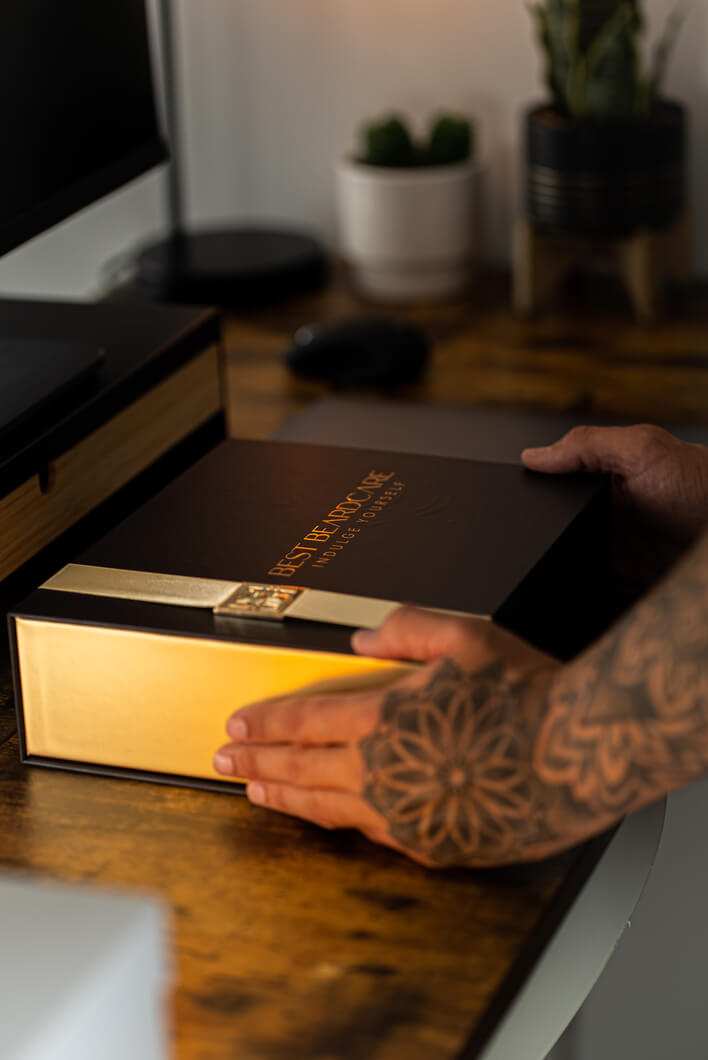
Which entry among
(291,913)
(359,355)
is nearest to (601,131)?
(359,355)

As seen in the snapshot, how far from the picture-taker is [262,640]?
600 millimetres

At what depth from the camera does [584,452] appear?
2.53 ft

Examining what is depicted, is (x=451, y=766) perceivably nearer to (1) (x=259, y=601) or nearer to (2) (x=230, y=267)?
→ (1) (x=259, y=601)

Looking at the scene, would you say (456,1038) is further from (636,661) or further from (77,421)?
(77,421)

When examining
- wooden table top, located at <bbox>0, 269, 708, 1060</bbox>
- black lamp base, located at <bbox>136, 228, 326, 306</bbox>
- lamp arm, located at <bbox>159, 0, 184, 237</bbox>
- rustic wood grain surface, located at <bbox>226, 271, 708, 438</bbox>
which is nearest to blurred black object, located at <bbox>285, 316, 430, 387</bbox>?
rustic wood grain surface, located at <bbox>226, 271, 708, 438</bbox>

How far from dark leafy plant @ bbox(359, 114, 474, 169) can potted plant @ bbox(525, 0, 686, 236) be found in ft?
0.35

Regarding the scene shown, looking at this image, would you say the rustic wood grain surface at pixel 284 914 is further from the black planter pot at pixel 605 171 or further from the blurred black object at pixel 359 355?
the black planter pot at pixel 605 171

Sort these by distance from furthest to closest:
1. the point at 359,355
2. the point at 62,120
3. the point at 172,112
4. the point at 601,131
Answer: the point at 172,112
the point at 601,131
the point at 359,355
the point at 62,120

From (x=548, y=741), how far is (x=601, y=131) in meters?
1.03

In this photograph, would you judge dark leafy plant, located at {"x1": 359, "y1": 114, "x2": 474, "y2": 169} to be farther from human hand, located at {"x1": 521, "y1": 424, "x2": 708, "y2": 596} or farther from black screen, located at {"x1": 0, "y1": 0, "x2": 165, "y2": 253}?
human hand, located at {"x1": 521, "y1": 424, "x2": 708, "y2": 596}

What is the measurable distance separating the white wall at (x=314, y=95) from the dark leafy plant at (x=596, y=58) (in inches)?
7.5

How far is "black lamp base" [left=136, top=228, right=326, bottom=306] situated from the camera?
61.6 inches

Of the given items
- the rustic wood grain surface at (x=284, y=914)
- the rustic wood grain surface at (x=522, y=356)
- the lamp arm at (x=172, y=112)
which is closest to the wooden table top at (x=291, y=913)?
the rustic wood grain surface at (x=284, y=914)

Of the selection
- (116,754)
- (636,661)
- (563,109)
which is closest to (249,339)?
(563,109)
